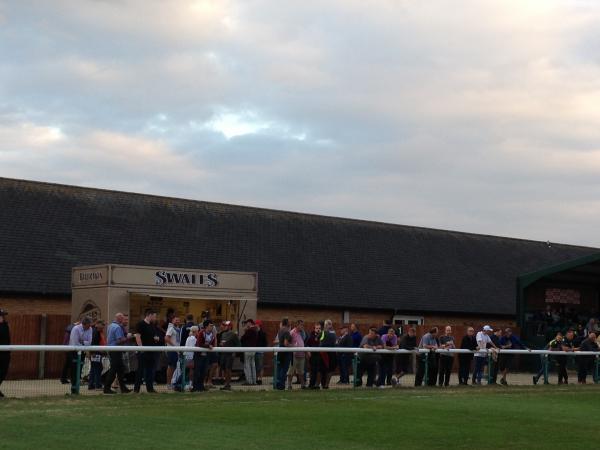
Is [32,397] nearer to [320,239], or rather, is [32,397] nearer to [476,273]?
[320,239]

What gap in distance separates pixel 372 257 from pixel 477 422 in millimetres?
24238

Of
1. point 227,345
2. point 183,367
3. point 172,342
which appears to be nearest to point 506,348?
point 227,345

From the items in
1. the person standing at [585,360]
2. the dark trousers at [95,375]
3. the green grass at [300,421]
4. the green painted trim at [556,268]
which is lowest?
the green grass at [300,421]

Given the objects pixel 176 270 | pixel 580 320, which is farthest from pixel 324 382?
pixel 580 320

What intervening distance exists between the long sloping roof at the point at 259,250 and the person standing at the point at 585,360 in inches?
385

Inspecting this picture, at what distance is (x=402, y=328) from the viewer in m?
30.2

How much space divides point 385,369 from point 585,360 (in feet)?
21.5

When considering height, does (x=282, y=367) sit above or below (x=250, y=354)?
below

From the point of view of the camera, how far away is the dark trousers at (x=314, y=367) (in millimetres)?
21000

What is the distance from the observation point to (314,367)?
21078mm

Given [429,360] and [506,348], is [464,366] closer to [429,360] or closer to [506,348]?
[429,360]

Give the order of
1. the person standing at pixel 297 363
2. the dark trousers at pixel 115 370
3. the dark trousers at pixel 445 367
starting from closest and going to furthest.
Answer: the dark trousers at pixel 115 370, the person standing at pixel 297 363, the dark trousers at pixel 445 367

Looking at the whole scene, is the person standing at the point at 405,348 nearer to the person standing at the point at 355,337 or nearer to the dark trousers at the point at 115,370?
the person standing at the point at 355,337

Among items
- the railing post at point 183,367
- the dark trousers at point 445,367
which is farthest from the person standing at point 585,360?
the railing post at point 183,367
